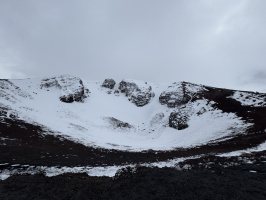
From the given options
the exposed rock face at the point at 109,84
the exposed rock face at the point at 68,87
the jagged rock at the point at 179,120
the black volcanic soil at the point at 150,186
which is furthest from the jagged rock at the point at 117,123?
the black volcanic soil at the point at 150,186

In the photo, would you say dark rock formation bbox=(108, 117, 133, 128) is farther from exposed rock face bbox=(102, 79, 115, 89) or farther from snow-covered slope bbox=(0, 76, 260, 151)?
exposed rock face bbox=(102, 79, 115, 89)

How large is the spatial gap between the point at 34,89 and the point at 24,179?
2194 inches

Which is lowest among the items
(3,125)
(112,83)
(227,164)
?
(227,164)

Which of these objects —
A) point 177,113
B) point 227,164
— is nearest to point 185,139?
point 177,113

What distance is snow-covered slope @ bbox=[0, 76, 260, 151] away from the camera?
38.2m

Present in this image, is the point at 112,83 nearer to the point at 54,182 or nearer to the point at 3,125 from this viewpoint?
the point at 3,125

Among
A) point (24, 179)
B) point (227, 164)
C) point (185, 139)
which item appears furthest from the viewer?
point (185, 139)

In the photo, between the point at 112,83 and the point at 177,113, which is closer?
the point at 177,113

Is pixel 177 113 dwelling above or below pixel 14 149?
above

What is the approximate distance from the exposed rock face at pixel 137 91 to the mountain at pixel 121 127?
41 cm

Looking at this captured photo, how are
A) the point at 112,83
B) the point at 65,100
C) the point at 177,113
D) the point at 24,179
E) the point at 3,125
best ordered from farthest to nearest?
1. the point at 112,83
2. the point at 65,100
3. the point at 177,113
4. the point at 3,125
5. the point at 24,179

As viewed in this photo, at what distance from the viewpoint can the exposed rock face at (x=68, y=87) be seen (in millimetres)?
61719

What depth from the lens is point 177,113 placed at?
51812 millimetres

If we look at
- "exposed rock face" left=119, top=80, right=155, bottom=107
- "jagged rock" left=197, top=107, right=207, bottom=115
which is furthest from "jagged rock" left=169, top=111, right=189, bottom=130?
"exposed rock face" left=119, top=80, right=155, bottom=107
